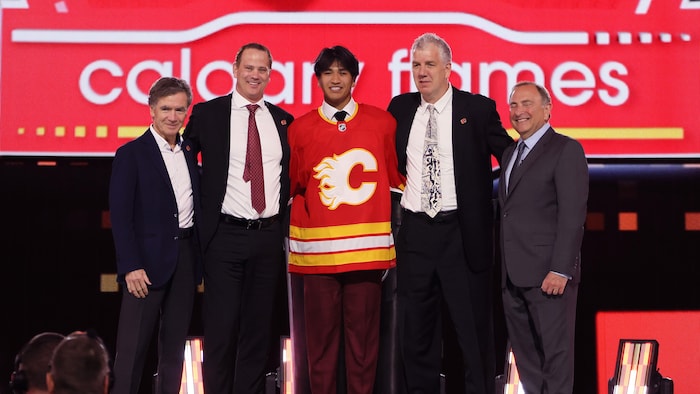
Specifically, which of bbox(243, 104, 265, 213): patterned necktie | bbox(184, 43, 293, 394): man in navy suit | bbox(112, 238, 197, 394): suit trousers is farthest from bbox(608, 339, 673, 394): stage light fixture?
bbox(112, 238, 197, 394): suit trousers

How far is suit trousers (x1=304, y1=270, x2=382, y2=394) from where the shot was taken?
133 inches

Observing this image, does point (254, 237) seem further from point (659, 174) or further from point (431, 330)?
point (659, 174)

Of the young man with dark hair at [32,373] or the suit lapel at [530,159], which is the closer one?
the young man with dark hair at [32,373]

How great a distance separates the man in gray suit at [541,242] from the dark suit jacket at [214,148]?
91 centimetres

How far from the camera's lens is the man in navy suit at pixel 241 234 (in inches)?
137

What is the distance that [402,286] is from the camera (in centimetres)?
356

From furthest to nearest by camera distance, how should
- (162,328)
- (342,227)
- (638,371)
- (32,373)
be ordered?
(638,371) < (162,328) < (342,227) < (32,373)

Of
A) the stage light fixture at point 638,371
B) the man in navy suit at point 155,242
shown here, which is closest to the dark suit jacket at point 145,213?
the man in navy suit at point 155,242

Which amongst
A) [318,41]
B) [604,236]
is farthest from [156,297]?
[604,236]

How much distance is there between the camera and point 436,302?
141 inches

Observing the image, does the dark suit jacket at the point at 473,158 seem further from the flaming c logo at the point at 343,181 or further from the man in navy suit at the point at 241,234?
the man in navy suit at the point at 241,234

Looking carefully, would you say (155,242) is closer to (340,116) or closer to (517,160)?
(340,116)

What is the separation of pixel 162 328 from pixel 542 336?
1.46 metres

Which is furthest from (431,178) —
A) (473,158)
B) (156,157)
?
(156,157)
